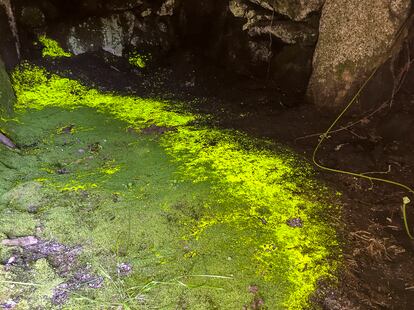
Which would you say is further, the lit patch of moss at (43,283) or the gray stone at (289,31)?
the gray stone at (289,31)

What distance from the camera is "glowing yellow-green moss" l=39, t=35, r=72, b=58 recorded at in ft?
11.7

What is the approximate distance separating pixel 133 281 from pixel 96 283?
0.56ft

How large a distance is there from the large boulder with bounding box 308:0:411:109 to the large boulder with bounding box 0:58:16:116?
8.56 feet

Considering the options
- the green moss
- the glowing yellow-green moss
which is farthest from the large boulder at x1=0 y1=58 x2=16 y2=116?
the green moss

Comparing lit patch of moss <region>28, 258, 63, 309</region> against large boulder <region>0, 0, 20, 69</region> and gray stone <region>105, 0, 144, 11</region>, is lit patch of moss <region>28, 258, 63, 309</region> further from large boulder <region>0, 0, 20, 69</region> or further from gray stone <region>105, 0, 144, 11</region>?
gray stone <region>105, 0, 144, 11</region>

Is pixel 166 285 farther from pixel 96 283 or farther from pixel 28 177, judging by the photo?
pixel 28 177

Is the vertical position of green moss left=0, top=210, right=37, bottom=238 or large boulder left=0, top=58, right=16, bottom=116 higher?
large boulder left=0, top=58, right=16, bottom=116

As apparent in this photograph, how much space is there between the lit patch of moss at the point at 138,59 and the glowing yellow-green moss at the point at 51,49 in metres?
0.61

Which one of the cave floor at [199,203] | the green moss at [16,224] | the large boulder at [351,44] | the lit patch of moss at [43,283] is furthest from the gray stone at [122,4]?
the lit patch of moss at [43,283]

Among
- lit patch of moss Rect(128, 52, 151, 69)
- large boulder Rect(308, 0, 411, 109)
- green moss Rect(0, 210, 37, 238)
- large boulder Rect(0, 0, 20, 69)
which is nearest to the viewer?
green moss Rect(0, 210, 37, 238)

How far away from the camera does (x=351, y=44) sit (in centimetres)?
297

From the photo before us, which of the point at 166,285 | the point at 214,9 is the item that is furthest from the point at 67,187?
the point at 214,9

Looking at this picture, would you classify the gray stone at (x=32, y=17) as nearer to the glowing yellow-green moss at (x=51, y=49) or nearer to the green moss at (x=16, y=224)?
the glowing yellow-green moss at (x=51, y=49)

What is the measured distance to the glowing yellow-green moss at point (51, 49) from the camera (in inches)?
140
